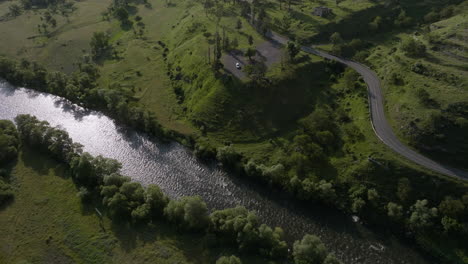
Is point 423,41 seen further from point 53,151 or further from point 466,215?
point 53,151

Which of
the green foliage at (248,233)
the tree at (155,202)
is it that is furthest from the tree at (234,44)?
the green foliage at (248,233)

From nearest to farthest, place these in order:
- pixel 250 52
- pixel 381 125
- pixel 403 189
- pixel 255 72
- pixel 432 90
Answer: pixel 403 189 < pixel 381 125 < pixel 432 90 < pixel 255 72 < pixel 250 52

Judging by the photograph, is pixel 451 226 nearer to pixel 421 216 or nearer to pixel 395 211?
pixel 421 216

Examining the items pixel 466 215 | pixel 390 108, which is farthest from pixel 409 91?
pixel 466 215

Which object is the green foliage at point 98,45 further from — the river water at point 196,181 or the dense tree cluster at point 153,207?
the dense tree cluster at point 153,207

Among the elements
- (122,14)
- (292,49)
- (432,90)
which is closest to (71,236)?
(292,49)

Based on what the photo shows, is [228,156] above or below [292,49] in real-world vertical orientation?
below

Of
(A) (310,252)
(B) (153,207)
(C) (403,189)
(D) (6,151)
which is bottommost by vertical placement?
(D) (6,151)
